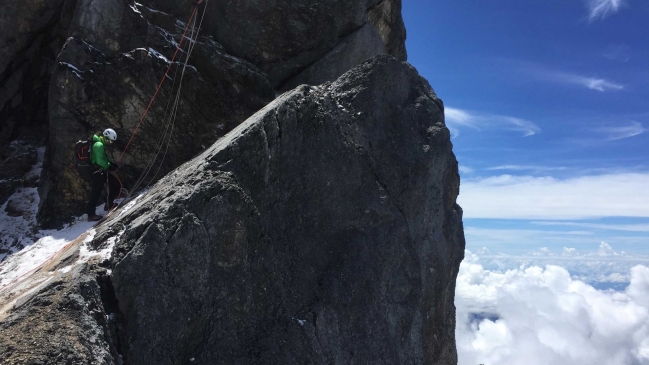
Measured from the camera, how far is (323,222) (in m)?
12.6

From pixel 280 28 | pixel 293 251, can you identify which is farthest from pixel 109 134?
pixel 280 28

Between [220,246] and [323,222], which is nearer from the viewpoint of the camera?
[220,246]

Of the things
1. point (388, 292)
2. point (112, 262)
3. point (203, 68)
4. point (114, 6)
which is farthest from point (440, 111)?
point (114, 6)

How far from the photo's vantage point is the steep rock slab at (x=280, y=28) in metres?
19.1

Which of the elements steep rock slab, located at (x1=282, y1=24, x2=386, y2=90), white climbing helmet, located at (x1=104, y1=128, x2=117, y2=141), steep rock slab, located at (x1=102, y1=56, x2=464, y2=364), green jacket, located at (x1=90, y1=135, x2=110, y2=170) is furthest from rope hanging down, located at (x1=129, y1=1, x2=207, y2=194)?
steep rock slab, located at (x1=102, y1=56, x2=464, y2=364)

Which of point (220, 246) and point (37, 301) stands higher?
point (220, 246)

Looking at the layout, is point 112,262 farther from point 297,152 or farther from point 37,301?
point 297,152

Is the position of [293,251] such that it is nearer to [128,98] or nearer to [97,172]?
[97,172]

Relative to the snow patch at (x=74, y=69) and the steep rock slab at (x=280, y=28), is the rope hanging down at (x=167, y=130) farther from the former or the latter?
the snow patch at (x=74, y=69)

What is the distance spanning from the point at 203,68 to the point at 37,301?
12004mm

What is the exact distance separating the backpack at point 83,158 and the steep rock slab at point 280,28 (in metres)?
7.15

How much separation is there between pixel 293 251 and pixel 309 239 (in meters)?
0.66

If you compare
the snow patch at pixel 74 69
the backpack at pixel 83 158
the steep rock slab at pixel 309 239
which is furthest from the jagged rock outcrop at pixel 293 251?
the snow patch at pixel 74 69

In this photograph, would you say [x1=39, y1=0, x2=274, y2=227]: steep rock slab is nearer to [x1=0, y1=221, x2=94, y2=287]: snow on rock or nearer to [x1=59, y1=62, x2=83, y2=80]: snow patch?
[x1=59, y1=62, x2=83, y2=80]: snow patch
